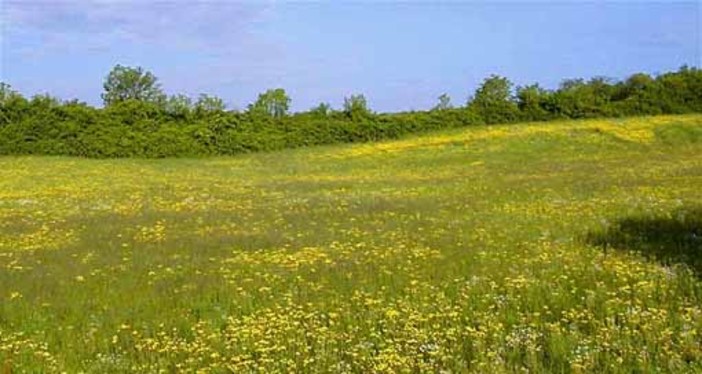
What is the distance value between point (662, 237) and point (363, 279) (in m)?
5.38

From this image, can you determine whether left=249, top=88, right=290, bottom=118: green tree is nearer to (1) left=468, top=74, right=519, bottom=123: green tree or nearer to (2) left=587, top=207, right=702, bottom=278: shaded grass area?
(1) left=468, top=74, right=519, bottom=123: green tree

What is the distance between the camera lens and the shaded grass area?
11.0 m

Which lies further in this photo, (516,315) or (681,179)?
(681,179)

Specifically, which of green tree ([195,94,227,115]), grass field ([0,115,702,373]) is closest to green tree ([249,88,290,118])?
green tree ([195,94,227,115])

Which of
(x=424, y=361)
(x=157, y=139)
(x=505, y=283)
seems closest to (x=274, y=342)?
(x=424, y=361)

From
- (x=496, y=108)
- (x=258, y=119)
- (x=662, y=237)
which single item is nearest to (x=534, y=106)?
(x=496, y=108)


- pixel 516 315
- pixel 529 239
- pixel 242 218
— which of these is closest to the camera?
pixel 516 315

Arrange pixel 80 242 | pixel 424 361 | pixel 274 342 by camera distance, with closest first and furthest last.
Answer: pixel 424 361
pixel 274 342
pixel 80 242

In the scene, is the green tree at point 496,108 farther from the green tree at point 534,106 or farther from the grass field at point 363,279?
the grass field at point 363,279

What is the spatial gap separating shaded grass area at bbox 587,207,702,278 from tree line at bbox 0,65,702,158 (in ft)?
126

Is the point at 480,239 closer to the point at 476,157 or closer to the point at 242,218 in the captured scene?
the point at 242,218

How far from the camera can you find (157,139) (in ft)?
167

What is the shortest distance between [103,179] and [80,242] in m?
20.9

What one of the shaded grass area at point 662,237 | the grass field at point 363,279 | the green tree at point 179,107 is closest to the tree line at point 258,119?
the green tree at point 179,107
